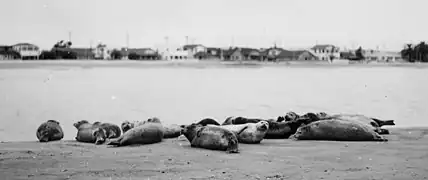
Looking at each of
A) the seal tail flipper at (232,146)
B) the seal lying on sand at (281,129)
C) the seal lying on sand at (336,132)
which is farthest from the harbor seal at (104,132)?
the seal lying on sand at (336,132)

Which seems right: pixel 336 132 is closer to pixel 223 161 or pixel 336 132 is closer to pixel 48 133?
pixel 223 161

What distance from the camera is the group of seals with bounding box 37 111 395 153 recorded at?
562 centimetres

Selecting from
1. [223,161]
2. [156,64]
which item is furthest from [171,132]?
[156,64]

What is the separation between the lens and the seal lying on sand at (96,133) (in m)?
6.49

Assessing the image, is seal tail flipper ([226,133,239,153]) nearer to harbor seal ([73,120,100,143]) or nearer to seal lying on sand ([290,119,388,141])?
seal lying on sand ([290,119,388,141])

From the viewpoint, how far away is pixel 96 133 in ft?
21.4

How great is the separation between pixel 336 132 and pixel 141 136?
225 centimetres

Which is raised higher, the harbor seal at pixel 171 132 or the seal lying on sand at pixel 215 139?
the seal lying on sand at pixel 215 139

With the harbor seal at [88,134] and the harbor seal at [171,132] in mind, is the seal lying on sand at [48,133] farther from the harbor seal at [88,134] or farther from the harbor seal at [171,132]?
the harbor seal at [171,132]

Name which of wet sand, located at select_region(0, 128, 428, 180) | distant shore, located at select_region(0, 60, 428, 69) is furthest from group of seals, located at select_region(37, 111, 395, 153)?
distant shore, located at select_region(0, 60, 428, 69)

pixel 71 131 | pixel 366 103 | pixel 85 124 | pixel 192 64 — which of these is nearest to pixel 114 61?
pixel 192 64

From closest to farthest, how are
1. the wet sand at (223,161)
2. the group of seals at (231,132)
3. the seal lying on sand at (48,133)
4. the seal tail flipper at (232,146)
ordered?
the wet sand at (223,161) → the seal tail flipper at (232,146) → the group of seals at (231,132) → the seal lying on sand at (48,133)

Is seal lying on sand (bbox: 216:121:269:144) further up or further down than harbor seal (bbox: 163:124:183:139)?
further up

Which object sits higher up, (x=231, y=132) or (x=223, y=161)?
(x=231, y=132)
